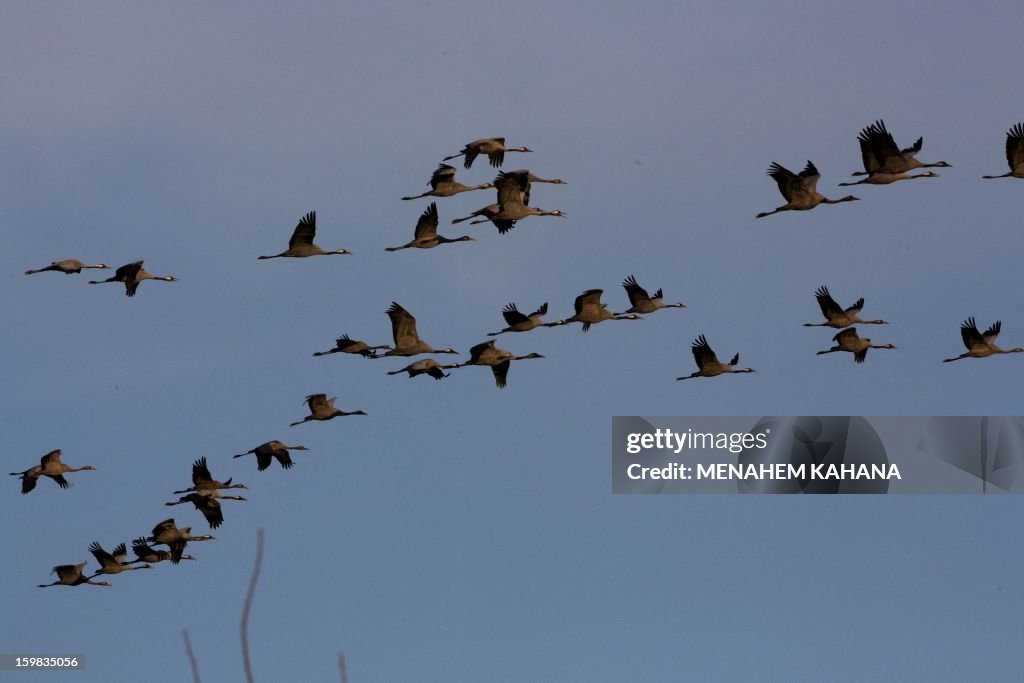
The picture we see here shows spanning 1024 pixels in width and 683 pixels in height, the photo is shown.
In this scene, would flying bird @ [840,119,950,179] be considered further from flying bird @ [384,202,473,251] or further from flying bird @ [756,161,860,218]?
flying bird @ [384,202,473,251]

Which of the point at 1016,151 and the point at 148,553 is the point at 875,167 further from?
the point at 148,553

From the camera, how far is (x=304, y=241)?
31062 mm

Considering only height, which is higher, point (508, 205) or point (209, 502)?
point (508, 205)

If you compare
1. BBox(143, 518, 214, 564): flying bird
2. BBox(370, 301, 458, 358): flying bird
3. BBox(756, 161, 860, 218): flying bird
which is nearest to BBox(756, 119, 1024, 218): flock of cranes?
BBox(756, 161, 860, 218): flying bird

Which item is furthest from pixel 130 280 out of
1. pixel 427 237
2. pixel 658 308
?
pixel 658 308

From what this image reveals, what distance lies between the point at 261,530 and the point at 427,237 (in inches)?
1017

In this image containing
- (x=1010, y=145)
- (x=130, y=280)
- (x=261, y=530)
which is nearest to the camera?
(x=261, y=530)

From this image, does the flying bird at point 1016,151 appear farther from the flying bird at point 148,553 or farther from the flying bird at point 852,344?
the flying bird at point 148,553

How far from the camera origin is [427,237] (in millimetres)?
31906

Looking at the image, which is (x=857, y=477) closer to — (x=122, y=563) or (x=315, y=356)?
(x=315, y=356)

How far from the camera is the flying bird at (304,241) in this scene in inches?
1210

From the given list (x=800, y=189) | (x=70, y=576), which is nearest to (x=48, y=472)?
(x=70, y=576)

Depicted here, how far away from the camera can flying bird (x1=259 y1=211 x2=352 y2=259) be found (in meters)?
30.7

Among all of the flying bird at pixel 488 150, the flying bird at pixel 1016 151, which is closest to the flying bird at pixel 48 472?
the flying bird at pixel 488 150
